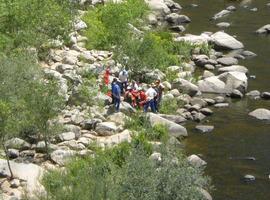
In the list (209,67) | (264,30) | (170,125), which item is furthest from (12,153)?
(264,30)

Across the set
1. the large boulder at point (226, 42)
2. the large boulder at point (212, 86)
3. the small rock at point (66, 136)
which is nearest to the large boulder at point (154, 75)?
the large boulder at point (212, 86)

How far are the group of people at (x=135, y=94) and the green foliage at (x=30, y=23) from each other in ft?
21.9

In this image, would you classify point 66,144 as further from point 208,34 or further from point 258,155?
point 208,34

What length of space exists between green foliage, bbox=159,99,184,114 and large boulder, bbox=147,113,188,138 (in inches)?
101

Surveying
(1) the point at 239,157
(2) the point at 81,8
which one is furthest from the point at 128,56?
(2) the point at 81,8

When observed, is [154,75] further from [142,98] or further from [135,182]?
[135,182]

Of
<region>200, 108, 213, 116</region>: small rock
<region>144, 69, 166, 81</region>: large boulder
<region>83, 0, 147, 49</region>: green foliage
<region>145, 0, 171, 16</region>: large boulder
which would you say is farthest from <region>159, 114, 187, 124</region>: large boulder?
<region>145, 0, 171, 16</region>: large boulder

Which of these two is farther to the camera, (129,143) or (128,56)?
(128,56)

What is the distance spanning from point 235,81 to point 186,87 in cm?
343

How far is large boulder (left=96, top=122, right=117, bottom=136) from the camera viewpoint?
34125mm

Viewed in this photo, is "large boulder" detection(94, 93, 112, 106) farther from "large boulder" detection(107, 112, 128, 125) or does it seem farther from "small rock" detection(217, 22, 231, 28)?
"small rock" detection(217, 22, 231, 28)

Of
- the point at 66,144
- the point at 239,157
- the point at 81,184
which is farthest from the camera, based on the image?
the point at 239,157

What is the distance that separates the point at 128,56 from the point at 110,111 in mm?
7283

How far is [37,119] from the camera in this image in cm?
2988
